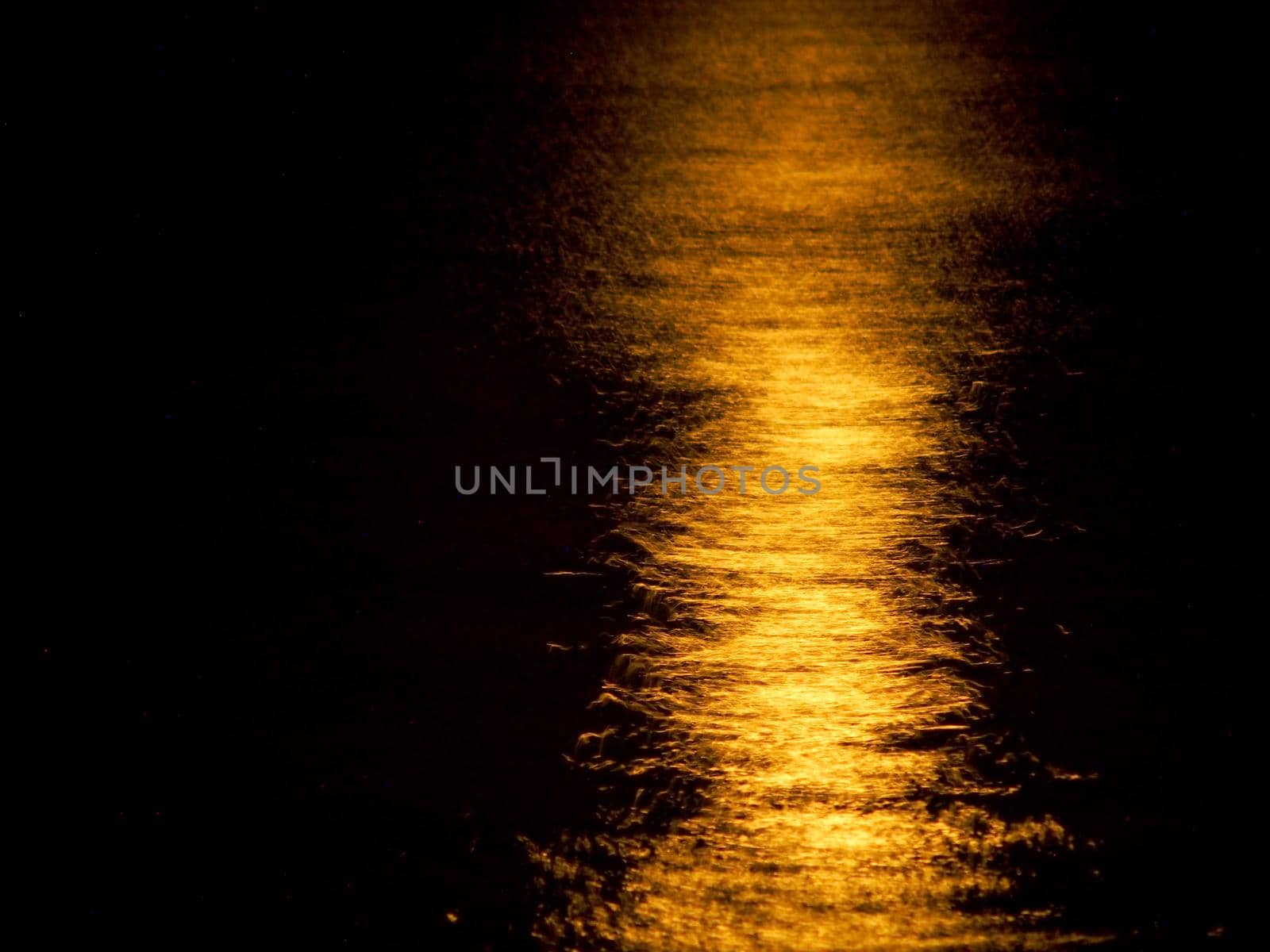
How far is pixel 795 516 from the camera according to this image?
1.44 meters

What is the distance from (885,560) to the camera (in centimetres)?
139

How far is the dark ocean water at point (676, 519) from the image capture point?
1.14 m

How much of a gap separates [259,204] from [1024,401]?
137 cm

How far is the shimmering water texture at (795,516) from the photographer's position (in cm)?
112

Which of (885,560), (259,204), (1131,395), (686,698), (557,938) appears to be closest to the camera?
(557,938)

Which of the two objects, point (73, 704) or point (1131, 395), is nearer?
point (73, 704)

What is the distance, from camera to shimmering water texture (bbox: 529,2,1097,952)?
1.12 meters

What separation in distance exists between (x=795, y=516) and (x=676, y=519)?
16cm

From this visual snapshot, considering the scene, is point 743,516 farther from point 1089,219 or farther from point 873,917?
point 1089,219

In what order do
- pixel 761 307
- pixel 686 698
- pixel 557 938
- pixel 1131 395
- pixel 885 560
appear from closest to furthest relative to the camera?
pixel 557 938 → pixel 686 698 → pixel 885 560 → pixel 1131 395 → pixel 761 307

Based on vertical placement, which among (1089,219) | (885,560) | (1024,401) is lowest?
(885,560)

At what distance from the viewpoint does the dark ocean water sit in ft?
3.73

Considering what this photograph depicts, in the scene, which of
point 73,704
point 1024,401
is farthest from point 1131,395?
point 73,704

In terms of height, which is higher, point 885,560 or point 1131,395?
point 1131,395
